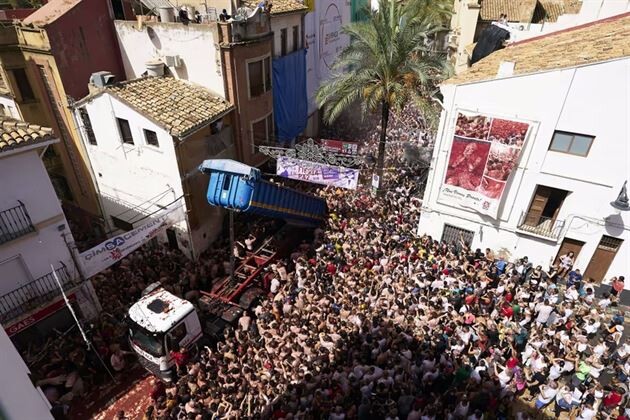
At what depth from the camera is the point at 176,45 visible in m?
19.2

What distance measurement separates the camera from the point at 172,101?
18.0 meters

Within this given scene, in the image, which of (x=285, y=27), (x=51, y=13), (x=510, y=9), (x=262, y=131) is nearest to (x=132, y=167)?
(x=51, y=13)

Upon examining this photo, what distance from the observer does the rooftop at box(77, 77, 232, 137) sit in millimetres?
16500

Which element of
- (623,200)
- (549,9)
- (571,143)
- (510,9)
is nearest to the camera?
(623,200)

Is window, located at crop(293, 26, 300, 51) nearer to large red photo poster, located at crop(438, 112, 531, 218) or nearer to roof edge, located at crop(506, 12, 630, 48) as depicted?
roof edge, located at crop(506, 12, 630, 48)

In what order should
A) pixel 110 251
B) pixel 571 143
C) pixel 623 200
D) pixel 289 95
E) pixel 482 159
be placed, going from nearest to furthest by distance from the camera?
pixel 110 251
pixel 623 200
pixel 571 143
pixel 482 159
pixel 289 95

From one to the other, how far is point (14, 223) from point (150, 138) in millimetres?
6415

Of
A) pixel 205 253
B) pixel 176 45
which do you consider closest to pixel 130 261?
pixel 205 253

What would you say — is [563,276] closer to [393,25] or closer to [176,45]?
[393,25]

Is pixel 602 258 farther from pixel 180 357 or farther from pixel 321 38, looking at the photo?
pixel 321 38

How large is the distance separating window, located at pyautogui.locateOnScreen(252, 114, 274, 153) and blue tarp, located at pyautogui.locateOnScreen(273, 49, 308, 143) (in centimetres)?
78

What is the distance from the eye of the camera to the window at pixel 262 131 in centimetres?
2199

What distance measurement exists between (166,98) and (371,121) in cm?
2041

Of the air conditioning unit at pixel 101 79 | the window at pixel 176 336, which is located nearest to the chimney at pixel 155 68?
the air conditioning unit at pixel 101 79
